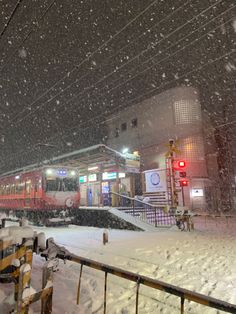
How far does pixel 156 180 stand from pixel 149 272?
17.9 m

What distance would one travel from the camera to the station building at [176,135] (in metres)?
28.4

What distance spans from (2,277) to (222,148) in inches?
1199

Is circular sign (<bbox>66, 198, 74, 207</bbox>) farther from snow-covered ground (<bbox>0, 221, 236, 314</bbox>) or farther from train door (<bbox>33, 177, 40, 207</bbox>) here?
snow-covered ground (<bbox>0, 221, 236, 314</bbox>)

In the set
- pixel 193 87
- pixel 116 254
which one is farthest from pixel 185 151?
pixel 116 254

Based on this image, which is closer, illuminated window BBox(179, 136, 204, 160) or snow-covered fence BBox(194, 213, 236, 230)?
snow-covered fence BBox(194, 213, 236, 230)

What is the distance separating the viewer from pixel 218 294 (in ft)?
18.8

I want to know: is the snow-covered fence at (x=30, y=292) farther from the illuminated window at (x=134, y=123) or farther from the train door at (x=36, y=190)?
the illuminated window at (x=134, y=123)

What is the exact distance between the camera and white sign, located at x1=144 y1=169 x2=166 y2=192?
24.5 m

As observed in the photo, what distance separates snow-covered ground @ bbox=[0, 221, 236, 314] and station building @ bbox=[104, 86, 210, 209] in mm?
14556

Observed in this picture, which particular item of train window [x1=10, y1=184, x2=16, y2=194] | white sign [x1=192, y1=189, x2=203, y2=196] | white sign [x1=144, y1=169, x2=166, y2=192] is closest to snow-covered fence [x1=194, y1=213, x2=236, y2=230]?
white sign [x1=144, y1=169, x2=166, y2=192]

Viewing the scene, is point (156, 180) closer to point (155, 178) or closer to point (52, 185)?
point (155, 178)

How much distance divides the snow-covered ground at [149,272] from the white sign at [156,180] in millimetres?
12193

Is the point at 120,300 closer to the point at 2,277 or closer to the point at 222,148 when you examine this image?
the point at 2,277

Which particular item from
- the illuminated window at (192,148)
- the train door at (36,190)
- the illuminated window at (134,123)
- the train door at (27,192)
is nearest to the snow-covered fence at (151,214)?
the train door at (36,190)
